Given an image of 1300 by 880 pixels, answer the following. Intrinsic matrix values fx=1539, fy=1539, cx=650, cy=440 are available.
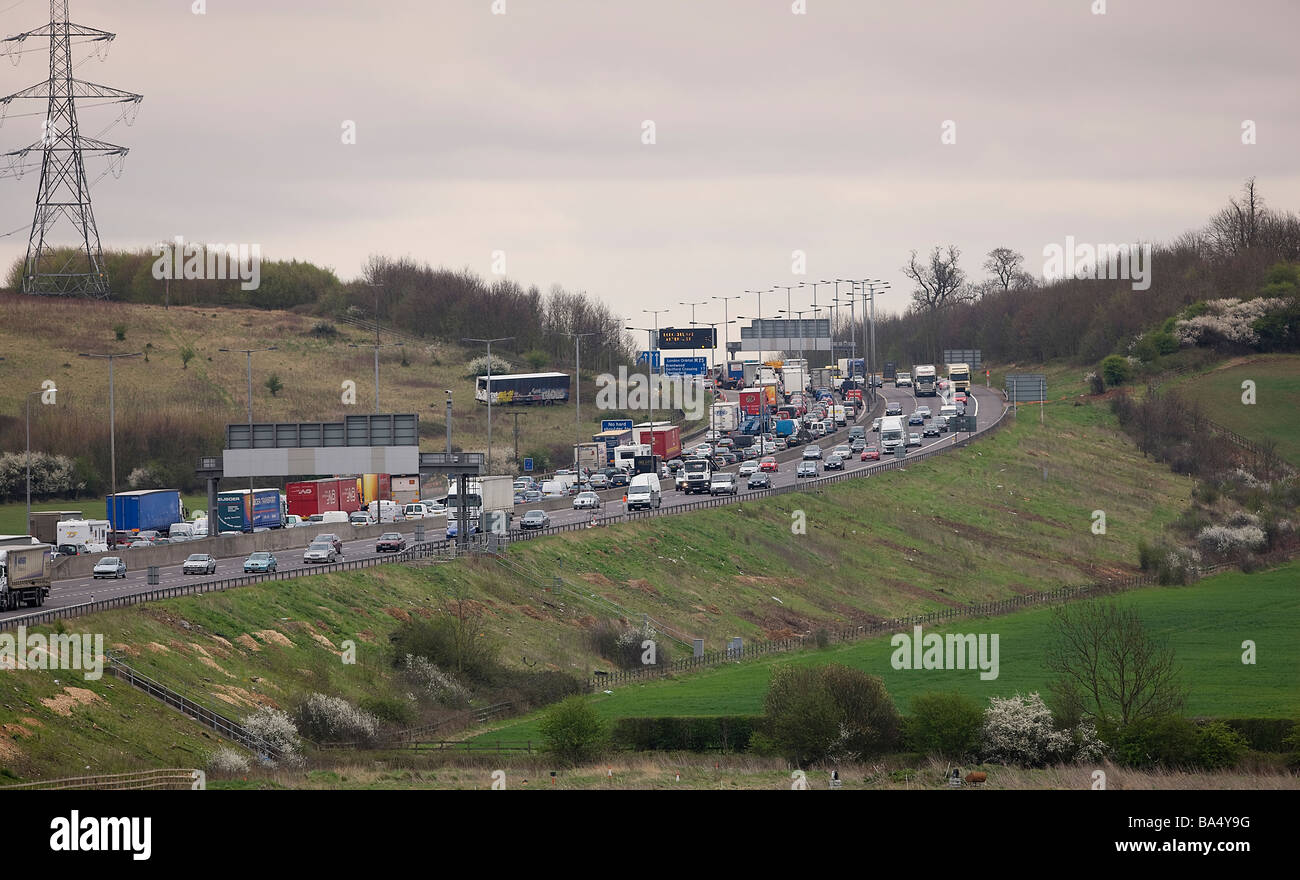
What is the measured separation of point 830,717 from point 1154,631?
30068mm

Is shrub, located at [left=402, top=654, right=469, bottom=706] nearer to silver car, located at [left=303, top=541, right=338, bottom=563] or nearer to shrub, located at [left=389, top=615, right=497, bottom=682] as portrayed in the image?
shrub, located at [left=389, top=615, right=497, bottom=682]

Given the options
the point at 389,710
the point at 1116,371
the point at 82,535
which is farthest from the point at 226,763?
the point at 1116,371

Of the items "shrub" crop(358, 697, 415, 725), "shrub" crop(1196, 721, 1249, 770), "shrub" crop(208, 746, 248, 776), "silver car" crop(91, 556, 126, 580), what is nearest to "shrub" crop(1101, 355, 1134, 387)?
A: "silver car" crop(91, 556, 126, 580)

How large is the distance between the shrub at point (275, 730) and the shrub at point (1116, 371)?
378 feet

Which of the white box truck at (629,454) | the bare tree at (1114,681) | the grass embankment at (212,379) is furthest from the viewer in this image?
the grass embankment at (212,379)

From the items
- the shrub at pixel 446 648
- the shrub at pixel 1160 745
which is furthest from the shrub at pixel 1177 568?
the shrub at pixel 1160 745

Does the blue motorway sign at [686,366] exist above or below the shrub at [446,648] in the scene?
above

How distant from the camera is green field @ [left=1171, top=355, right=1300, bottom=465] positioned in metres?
127

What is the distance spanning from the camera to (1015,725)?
4053cm

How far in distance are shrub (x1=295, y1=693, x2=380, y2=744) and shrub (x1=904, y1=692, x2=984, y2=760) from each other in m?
16.2

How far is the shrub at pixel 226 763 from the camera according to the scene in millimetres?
38219

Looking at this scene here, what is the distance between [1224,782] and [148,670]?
3007 cm

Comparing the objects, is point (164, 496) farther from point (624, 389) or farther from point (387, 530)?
point (624, 389)

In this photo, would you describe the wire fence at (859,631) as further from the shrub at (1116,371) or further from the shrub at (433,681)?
the shrub at (1116,371)
